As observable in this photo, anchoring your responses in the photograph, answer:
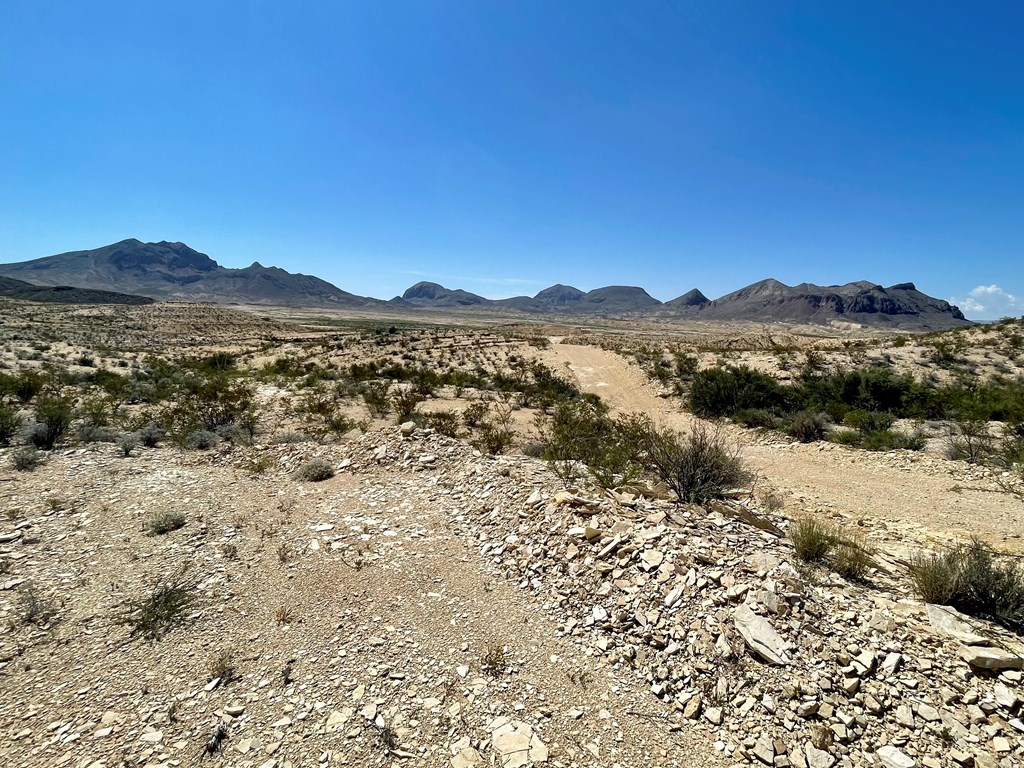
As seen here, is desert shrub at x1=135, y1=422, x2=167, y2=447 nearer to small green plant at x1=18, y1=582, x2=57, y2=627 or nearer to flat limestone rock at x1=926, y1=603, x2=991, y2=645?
small green plant at x1=18, y1=582, x2=57, y2=627

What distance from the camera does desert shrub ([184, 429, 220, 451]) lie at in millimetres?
10289

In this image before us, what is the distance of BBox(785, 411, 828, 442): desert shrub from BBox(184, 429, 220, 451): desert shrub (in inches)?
617

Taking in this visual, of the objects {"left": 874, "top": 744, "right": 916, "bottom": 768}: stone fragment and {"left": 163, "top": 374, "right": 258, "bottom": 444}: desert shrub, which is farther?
{"left": 163, "top": 374, "right": 258, "bottom": 444}: desert shrub

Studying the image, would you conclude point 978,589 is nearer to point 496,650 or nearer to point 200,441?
point 496,650

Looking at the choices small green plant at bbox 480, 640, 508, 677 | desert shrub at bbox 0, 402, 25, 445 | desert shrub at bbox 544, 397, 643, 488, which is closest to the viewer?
small green plant at bbox 480, 640, 508, 677

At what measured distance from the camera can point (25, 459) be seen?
842 cm

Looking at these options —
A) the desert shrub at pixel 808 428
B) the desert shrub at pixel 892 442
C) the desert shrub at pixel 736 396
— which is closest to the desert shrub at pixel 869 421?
the desert shrub at pixel 808 428

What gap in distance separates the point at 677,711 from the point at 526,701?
1.31 m

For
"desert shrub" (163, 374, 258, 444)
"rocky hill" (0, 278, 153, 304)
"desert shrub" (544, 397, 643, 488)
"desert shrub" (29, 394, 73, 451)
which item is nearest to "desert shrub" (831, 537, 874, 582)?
"desert shrub" (544, 397, 643, 488)

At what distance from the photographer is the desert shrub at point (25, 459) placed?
8.35 metres

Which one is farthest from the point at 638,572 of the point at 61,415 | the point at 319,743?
the point at 61,415

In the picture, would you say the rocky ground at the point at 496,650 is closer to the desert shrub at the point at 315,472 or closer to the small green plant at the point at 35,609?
the small green plant at the point at 35,609

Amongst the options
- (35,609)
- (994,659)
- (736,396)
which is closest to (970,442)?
(736,396)

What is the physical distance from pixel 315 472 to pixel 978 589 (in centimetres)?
973
